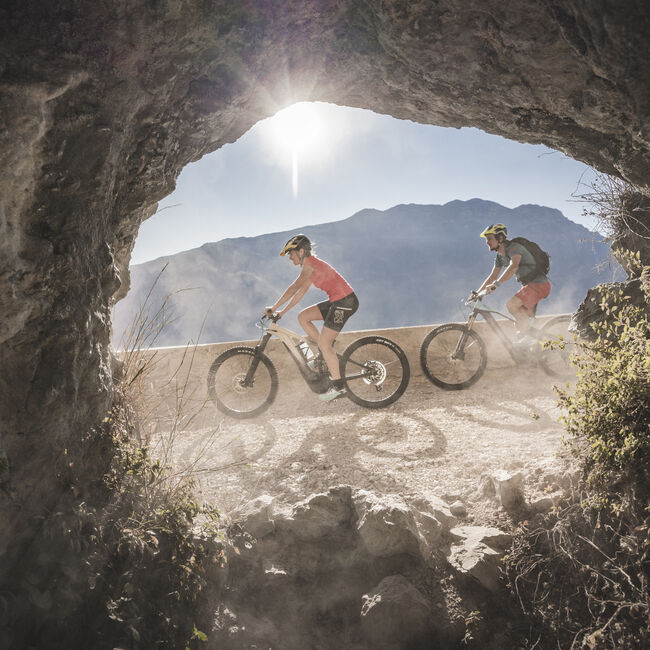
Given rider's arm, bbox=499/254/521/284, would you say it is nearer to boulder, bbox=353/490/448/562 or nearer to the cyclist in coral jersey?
the cyclist in coral jersey

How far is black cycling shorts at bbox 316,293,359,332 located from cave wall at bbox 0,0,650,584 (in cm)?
304

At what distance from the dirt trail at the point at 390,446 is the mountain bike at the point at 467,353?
26 cm

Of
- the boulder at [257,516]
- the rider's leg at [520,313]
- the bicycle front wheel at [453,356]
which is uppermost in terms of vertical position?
the rider's leg at [520,313]

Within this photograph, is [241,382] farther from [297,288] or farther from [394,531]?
[394,531]

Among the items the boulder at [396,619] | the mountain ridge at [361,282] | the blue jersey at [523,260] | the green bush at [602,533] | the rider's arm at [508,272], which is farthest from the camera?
the mountain ridge at [361,282]

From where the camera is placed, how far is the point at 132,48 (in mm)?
2617

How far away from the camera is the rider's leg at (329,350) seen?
6.41 metres

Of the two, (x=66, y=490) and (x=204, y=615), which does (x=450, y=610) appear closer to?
(x=204, y=615)

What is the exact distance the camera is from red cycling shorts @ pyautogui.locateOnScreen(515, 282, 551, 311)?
7406mm

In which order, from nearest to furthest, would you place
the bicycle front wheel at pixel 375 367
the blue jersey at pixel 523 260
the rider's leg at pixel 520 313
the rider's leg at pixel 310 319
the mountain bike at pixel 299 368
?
the rider's leg at pixel 310 319, the mountain bike at pixel 299 368, the bicycle front wheel at pixel 375 367, the blue jersey at pixel 523 260, the rider's leg at pixel 520 313

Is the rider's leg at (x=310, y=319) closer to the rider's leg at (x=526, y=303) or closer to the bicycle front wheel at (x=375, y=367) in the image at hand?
the bicycle front wheel at (x=375, y=367)

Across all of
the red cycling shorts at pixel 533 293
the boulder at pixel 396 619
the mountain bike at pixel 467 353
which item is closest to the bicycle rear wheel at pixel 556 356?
the mountain bike at pixel 467 353

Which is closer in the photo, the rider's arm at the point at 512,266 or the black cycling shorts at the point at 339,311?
the black cycling shorts at the point at 339,311

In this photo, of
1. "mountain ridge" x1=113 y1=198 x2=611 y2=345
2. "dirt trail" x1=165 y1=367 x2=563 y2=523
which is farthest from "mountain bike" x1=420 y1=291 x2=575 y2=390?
"mountain ridge" x1=113 y1=198 x2=611 y2=345
